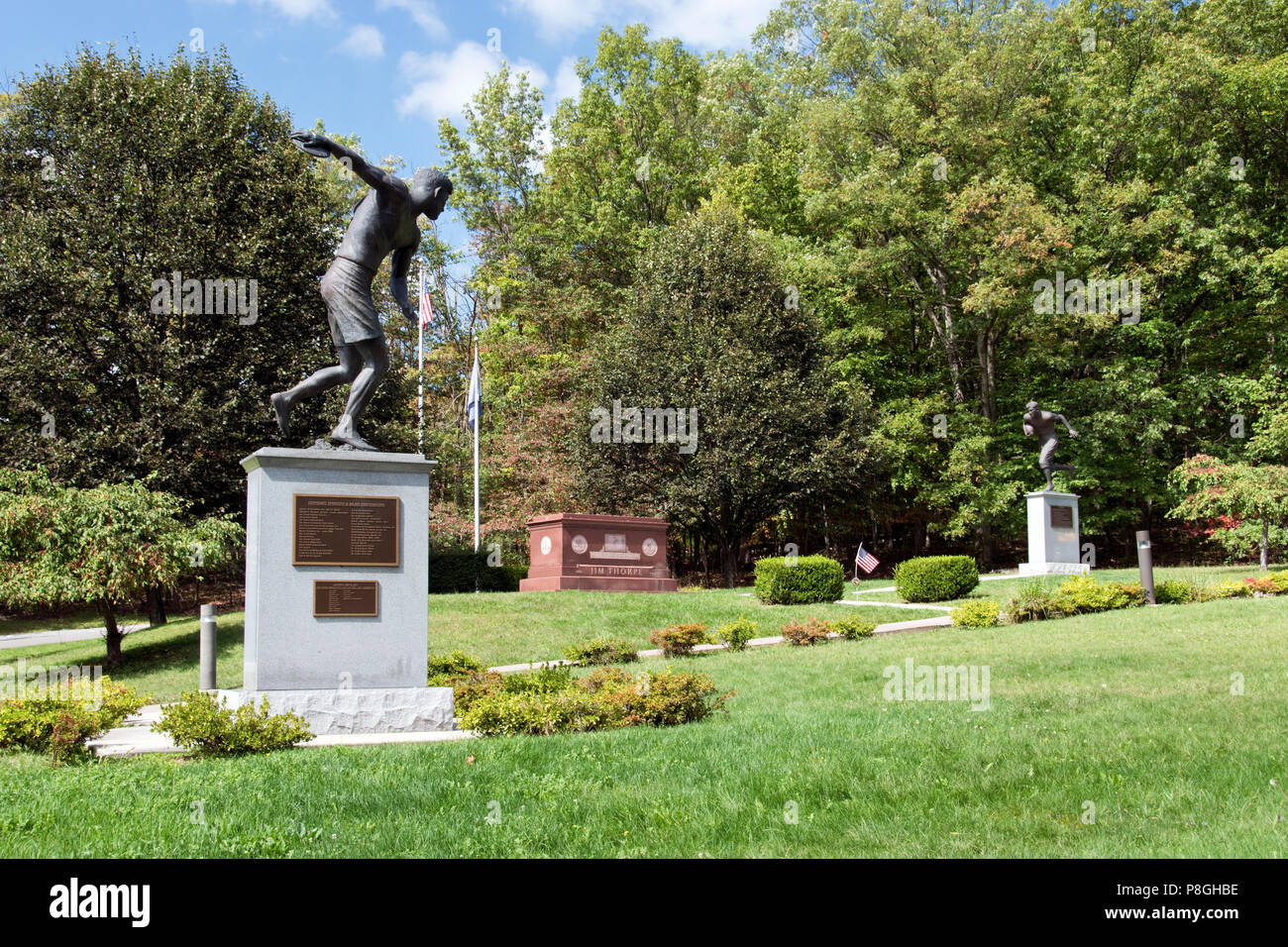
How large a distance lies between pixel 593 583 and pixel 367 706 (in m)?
14.1

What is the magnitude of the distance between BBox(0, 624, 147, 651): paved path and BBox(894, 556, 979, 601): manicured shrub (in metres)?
18.0

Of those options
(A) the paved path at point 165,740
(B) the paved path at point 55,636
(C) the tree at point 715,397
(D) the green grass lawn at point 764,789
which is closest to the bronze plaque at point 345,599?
(A) the paved path at point 165,740

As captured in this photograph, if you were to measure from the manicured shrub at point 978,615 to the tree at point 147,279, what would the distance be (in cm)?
1683

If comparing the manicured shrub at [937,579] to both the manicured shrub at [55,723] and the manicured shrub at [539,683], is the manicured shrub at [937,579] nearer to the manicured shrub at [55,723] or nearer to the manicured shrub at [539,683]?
the manicured shrub at [539,683]

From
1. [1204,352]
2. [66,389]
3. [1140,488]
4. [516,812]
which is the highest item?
[1204,352]

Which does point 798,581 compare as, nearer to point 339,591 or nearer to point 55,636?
point 339,591

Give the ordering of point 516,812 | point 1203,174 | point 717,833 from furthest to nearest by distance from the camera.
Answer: point 1203,174 → point 516,812 → point 717,833

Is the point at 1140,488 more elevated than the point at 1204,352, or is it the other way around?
the point at 1204,352

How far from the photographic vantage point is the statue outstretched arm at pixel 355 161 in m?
9.35

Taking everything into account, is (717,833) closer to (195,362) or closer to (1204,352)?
(195,362)
